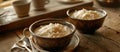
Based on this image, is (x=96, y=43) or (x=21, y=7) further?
(x=21, y=7)

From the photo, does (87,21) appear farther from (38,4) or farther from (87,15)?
(38,4)

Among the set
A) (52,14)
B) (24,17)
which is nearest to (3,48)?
(24,17)

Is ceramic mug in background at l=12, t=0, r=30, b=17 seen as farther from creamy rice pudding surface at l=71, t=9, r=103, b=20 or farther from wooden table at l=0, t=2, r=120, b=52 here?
creamy rice pudding surface at l=71, t=9, r=103, b=20

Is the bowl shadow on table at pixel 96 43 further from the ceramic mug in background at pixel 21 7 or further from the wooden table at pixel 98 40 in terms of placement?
the ceramic mug in background at pixel 21 7

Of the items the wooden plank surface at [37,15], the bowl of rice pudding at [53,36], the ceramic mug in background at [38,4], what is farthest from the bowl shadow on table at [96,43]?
the ceramic mug in background at [38,4]

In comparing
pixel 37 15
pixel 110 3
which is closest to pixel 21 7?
pixel 37 15

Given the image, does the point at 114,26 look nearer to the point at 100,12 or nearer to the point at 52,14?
the point at 100,12

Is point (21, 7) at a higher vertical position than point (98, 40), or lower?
higher
